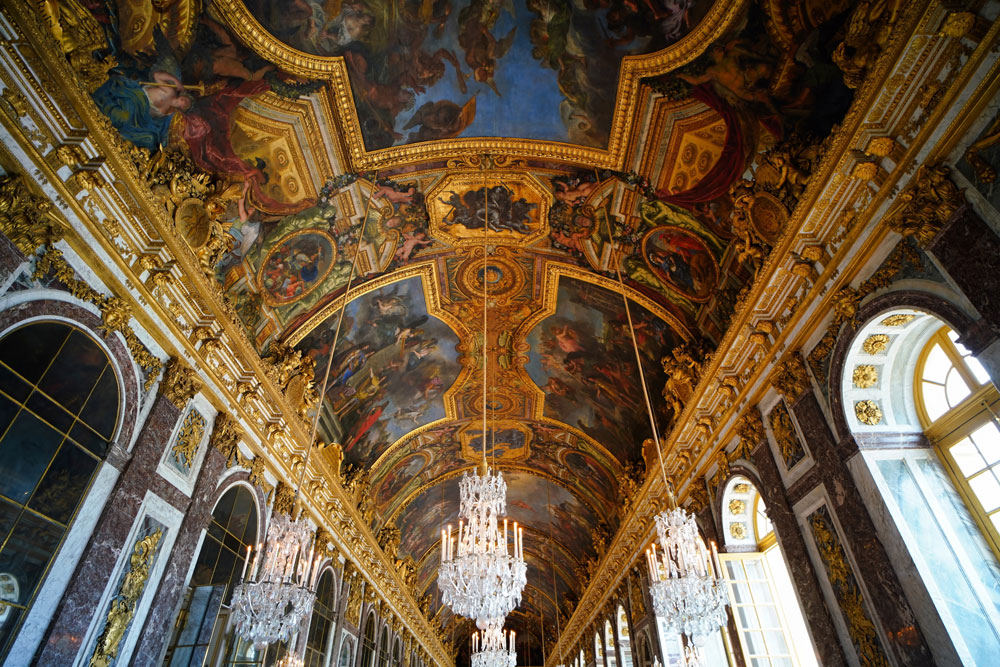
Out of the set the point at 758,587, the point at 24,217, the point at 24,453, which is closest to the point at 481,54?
the point at 24,217

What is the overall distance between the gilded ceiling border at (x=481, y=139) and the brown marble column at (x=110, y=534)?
15.8 feet

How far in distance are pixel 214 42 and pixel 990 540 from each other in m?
10.2

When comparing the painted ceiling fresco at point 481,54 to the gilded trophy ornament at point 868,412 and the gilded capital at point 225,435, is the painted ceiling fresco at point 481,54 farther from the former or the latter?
the gilded trophy ornament at point 868,412

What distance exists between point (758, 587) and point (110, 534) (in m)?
9.18

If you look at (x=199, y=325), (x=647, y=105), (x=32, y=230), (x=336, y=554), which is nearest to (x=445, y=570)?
(x=199, y=325)

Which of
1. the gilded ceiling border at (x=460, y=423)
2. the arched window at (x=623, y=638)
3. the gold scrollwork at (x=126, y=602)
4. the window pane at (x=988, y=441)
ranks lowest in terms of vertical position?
the gold scrollwork at (x=126, y=602)

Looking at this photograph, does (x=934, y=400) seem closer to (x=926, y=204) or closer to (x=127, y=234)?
(x=926, y=204)

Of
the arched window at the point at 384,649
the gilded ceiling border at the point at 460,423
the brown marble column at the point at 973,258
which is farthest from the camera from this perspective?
the arched window at the point at 384,649

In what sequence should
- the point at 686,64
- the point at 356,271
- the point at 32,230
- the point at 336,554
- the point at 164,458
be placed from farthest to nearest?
the point at 336,554 → the point at 356,271 → the point at 686,64 → the point at 164,458 → the point at 32,230

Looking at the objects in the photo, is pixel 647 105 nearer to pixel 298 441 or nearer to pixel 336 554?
pixel 298 441

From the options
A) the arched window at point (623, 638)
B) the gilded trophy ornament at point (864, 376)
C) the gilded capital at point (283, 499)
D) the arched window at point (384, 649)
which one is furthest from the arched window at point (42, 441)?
the arched window at point (623, 638)

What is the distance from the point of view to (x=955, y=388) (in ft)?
18.0

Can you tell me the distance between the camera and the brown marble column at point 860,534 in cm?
506

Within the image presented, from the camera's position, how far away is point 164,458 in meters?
6.73
